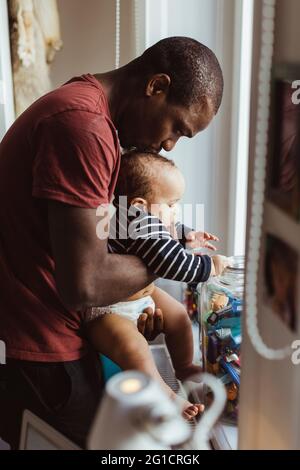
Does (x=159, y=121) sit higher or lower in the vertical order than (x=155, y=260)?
higher

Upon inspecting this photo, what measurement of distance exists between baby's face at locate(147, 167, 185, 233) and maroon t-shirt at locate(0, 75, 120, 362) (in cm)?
23

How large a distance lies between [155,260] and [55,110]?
313mm

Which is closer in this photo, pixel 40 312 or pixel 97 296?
pixel 97 296

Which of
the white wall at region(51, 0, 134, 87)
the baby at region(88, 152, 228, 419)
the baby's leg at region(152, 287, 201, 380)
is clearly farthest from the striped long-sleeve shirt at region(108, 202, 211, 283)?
the white wall at region(51, 0, 134, 87)

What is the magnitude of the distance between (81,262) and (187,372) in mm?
519

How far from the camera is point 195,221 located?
64.1 inches

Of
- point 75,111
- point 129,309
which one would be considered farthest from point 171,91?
point 129,309

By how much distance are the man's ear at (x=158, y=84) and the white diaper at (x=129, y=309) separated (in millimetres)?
420

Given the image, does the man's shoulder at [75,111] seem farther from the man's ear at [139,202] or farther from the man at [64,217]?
the man's ear at [139,202]

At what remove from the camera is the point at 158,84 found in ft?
3.47

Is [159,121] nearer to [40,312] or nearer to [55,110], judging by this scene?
[55,110]

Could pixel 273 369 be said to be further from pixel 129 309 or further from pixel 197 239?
pixel 197 239
